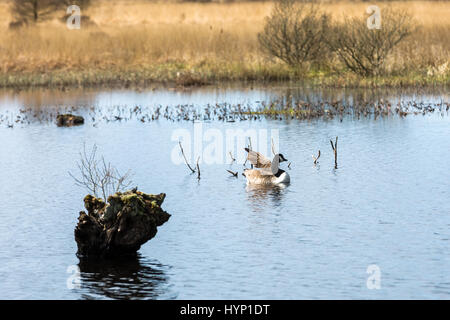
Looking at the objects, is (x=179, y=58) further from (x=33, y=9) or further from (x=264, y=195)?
(x=264, y=195)

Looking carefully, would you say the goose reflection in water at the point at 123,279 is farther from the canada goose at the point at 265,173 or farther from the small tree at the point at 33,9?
the small tree at the point at 33,9

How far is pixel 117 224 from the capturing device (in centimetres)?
1350

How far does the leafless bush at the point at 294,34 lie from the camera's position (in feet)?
139

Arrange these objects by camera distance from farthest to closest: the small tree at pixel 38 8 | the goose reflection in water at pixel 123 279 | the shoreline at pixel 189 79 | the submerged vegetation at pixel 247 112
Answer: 1. the small tree at pixel 38 8
2. the shoreline at pixel 189 79
3. the submerged vegetation at pixel 247 112
4. the goose reflection in water at pixel 123 279

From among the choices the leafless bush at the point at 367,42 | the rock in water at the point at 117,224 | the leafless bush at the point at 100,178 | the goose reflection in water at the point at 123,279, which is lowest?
the goose reflection in water at the point at 123,279

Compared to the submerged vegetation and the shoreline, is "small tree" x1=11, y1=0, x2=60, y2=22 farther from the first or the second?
the submerged vegetation

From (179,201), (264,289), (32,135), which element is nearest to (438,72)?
(32,135)

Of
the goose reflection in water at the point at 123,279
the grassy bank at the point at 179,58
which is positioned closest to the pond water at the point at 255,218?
the goose reflection in water at the point at 123,279

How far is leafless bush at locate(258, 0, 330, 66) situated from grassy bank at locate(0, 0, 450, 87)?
624 mm

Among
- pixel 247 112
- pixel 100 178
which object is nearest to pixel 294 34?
pixel 247 112

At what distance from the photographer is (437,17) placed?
55.5m

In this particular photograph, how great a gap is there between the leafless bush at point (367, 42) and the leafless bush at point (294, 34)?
95.2 inches

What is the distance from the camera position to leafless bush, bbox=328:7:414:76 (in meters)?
38.6

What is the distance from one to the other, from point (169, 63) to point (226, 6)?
95.8 ft
